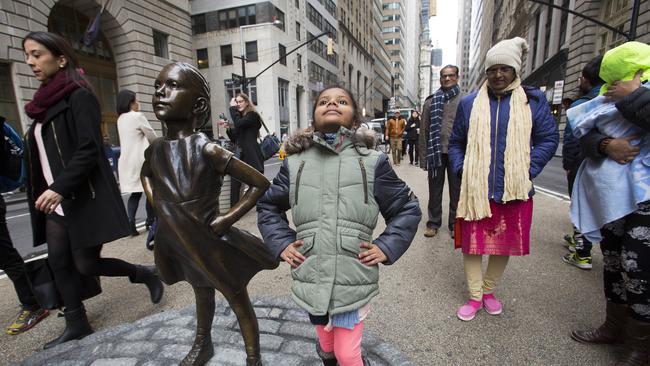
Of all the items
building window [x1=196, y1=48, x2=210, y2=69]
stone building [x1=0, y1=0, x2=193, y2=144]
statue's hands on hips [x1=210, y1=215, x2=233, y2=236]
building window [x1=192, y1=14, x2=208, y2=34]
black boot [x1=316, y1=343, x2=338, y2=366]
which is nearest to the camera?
statue's hands on hips [x1=210, y1=215, x2=233, y2=236]

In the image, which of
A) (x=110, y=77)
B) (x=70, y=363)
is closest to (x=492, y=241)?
(x=70, y=363)

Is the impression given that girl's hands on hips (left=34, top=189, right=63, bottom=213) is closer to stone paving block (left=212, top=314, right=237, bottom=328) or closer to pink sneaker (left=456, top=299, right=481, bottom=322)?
stone paving block (left=212, top=314, right=237, bottom=328)

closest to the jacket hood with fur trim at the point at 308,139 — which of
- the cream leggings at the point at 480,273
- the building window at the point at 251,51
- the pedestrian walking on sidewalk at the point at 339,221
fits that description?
the pedestrian walking on sidewalk at the point at 339,221

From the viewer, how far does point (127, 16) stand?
60.2 ft

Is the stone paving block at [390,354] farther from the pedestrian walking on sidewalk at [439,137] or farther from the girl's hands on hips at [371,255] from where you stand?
the pedestrian walking on sidewalk at [439,137]

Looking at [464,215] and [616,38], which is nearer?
[464,215]

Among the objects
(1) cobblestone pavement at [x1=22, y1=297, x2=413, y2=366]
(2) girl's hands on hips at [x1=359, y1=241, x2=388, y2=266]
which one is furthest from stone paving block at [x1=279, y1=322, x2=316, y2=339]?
(2) girl's hands on hips at [x1=359, y1=241, x2=388, y2=266]

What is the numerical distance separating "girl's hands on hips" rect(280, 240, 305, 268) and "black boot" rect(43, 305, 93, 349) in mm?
2071

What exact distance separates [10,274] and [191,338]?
5.72 ft

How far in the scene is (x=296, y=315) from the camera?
2.73m

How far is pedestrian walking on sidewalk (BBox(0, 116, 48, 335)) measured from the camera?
2.74 meters

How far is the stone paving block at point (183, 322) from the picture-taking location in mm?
2604

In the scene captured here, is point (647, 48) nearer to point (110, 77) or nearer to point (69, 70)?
point (69, 70)

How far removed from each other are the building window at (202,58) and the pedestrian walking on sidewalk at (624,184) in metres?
36.1
